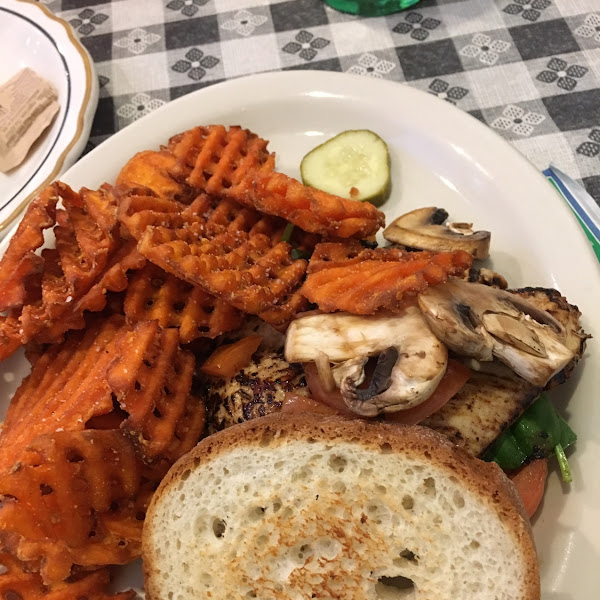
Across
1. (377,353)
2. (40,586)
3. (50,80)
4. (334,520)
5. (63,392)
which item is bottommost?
(40,586)

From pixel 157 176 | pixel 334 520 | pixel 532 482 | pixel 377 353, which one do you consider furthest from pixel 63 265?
pixel 532 482

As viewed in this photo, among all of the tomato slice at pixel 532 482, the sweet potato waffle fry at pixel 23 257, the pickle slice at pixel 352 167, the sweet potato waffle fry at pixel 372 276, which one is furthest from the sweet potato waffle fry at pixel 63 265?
the tomato slice at pixel 532 482

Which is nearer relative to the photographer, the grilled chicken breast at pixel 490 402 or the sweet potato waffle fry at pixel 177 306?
the grilled chicken breast at pixel 490 402

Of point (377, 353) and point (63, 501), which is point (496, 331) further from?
point (63, 501)

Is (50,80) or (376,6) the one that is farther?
(376,6)

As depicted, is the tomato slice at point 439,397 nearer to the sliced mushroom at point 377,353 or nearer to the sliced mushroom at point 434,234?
the sliced mushroom at point 377,353

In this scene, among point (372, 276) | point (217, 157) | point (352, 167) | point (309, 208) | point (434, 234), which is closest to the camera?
point (372, 276)

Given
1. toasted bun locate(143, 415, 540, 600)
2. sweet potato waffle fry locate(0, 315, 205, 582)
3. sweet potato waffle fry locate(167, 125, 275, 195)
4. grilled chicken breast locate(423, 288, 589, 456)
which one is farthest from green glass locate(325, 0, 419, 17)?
toasted bun locate(143, 415, 540, 600)
